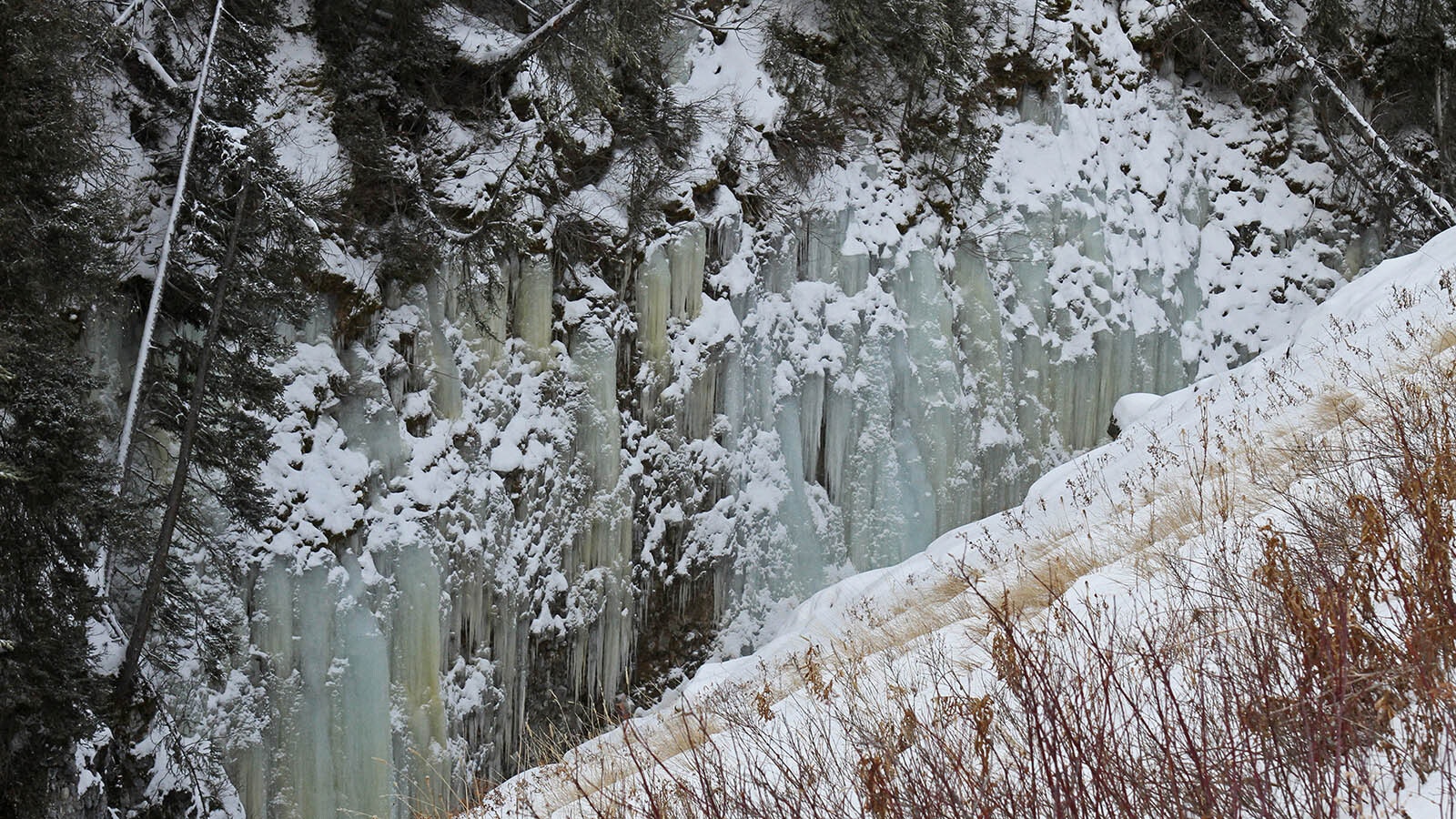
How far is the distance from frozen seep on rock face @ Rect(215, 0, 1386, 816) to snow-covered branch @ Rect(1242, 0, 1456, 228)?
67 centimetres

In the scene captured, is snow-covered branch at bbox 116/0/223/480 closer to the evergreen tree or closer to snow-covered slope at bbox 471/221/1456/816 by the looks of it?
the evergreen tree

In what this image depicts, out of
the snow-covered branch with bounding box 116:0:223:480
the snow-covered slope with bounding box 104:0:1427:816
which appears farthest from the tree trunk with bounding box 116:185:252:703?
the snow-covered slope with bounding box 104:0:1427:816

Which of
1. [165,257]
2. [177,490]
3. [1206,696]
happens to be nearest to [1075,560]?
[1206,696]

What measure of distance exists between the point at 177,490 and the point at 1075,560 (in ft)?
17.9

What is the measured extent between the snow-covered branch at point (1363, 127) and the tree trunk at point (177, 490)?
12446 mm

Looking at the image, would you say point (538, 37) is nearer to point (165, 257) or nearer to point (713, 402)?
point (713, 402)

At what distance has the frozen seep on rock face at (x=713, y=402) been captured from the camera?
26.0 ft

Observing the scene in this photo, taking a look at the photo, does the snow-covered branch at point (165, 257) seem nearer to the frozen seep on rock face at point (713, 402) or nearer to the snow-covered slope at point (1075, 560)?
the frozen seep on rock face at point (713, 402)

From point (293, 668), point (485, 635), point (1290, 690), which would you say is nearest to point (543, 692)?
point (485, 635)

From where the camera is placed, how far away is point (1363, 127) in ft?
41.7

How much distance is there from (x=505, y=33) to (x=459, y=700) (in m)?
6.24

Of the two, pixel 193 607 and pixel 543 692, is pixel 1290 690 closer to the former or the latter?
pixel 193 607

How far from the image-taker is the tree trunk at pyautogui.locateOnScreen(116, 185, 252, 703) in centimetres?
627

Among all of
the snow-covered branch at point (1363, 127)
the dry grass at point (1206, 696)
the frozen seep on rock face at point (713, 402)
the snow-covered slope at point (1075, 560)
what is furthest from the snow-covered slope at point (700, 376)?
the dry grass at point (1206, 696)
